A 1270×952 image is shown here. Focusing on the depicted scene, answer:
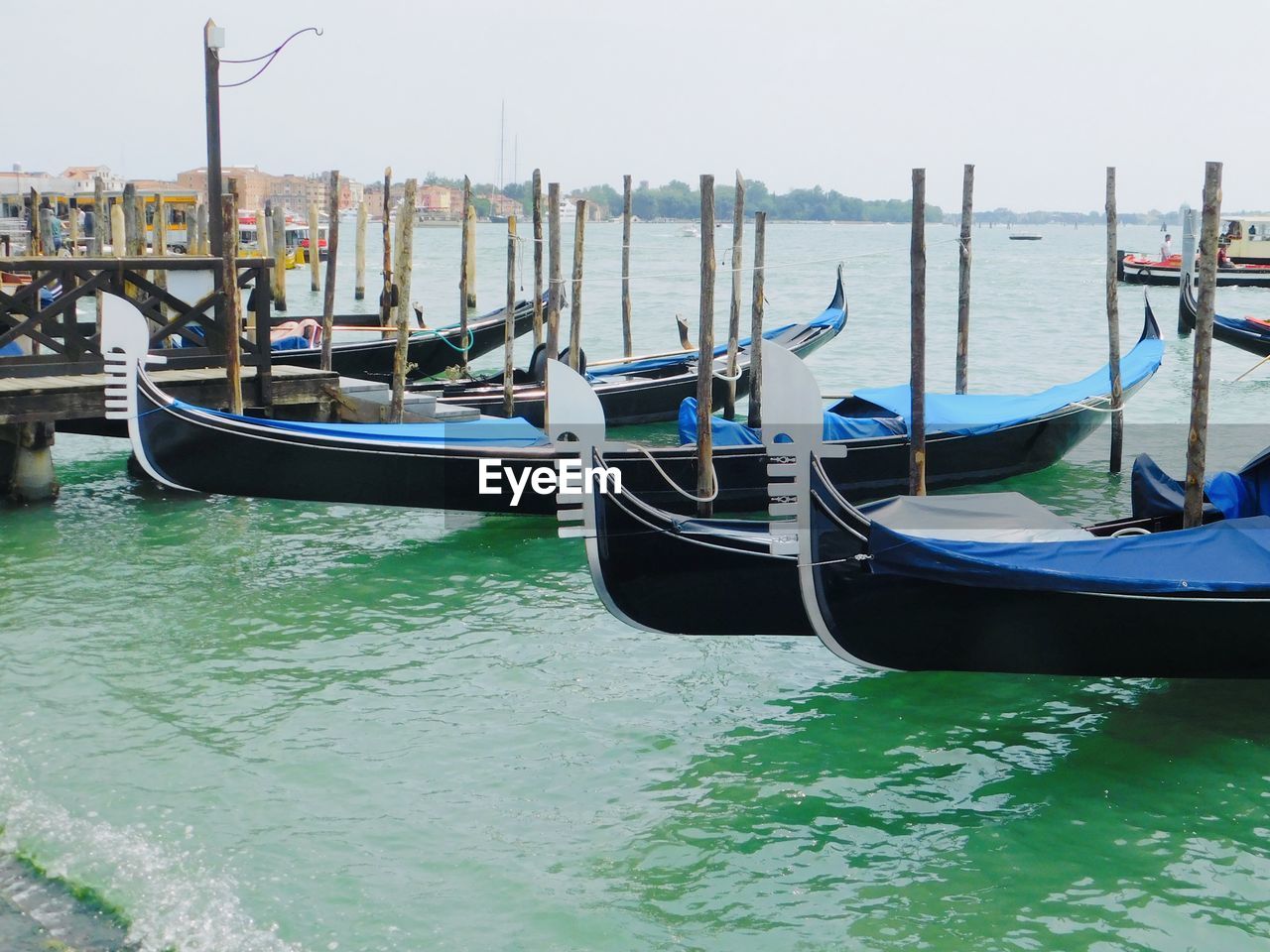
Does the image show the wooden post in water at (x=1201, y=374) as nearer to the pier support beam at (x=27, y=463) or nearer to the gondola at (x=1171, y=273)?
the pier support beam at (x=27, y=463)

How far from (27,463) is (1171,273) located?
21.7m

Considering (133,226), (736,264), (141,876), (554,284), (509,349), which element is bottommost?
(141,876)

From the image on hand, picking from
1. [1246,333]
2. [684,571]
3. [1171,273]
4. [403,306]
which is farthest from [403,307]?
[1171,273]

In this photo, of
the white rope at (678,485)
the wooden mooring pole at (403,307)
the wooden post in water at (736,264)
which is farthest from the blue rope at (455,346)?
the white rope at (678,485)

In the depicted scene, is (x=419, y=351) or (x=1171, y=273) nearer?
(x=419, y=351)

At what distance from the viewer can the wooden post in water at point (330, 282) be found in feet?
31.5

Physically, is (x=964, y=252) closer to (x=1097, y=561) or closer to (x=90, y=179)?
(x=1097, y=561)

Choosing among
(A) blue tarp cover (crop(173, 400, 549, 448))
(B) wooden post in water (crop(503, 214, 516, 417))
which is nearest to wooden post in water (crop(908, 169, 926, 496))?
(A) blue tarp cover (crop(173, 400, 549, 448))

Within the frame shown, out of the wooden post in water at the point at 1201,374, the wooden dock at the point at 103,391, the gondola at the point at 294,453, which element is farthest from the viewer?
the wooden dock at the point at 103,391

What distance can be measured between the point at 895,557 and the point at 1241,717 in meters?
1.53

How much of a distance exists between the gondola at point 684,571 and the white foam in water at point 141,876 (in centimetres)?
166

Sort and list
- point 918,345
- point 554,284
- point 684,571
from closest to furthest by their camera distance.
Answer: point 684,571 → point 918,345 → point 554,284

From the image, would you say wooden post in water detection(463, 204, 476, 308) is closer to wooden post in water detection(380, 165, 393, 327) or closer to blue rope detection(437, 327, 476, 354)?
blue rope detection(437, 327, 476, 354)

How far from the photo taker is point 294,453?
6766 mm
